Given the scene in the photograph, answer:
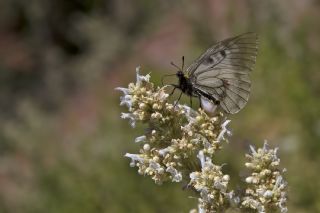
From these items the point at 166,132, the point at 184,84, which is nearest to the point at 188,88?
the point at 184,84

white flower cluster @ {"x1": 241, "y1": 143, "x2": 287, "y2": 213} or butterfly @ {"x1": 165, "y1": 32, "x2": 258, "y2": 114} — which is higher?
butterfly @ {"x1": 165, "y1": 32, "x2": 258, "y2": 114}

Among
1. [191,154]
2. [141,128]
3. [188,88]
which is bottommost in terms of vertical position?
[191,154]

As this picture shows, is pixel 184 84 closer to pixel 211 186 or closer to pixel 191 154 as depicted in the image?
pixel 191 154

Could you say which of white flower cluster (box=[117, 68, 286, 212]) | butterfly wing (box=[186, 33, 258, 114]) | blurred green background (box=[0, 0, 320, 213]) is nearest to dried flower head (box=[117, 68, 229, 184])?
white flower cluster (box=[117, 68, 286, 212])

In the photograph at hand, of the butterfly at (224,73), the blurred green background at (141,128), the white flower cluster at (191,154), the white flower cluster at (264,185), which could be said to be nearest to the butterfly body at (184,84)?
the butterfly at (224,73)

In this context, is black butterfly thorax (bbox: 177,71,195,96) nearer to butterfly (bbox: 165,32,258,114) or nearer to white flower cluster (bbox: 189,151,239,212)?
butterfly (bbox: 165,32,258,114)

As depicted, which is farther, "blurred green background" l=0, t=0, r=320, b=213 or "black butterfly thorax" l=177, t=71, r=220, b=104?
"blurred green background" l=0, t=0, r=320, b=213

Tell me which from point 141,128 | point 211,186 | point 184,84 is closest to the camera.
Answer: point 211,186

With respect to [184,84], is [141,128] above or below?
above
